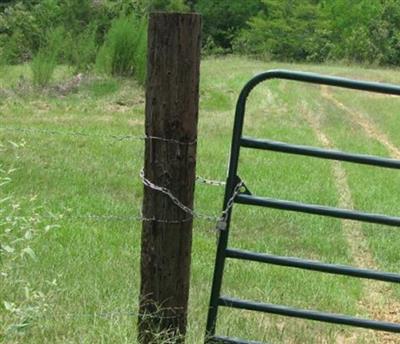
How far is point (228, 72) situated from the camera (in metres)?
33.2

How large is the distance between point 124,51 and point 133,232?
16595 mm

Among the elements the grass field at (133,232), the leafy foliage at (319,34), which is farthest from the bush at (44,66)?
the leafy foliage at (319,34)

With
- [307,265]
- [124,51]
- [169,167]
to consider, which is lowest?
[124,51]

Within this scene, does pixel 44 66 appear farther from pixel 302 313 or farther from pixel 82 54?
pixel 302 313

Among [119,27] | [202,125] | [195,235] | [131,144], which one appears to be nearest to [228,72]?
[119,27]

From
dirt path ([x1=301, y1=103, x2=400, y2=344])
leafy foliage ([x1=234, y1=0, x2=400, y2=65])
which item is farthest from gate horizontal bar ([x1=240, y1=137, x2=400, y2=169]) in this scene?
leafy foliage ([x1=234, y1=0, x2=400, y2=65])

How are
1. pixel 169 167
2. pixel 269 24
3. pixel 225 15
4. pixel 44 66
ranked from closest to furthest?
pixel 169 167
pixel 44 66
pixel 269 24
pixel 225 15

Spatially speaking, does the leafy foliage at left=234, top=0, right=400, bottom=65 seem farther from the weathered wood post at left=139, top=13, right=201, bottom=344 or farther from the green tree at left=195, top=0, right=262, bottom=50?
the weathered wood post at left=139, top=13, right=201, bottom=344

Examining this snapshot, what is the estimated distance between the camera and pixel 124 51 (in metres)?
23.7

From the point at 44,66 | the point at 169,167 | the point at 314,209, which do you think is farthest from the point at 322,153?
the point at 44,66

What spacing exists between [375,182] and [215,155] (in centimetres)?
256

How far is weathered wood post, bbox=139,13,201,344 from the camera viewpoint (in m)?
3.94

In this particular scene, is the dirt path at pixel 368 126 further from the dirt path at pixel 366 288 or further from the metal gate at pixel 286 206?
the metal gate at pixel 286 206

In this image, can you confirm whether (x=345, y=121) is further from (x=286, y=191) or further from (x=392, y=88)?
(x=392, y=88)
